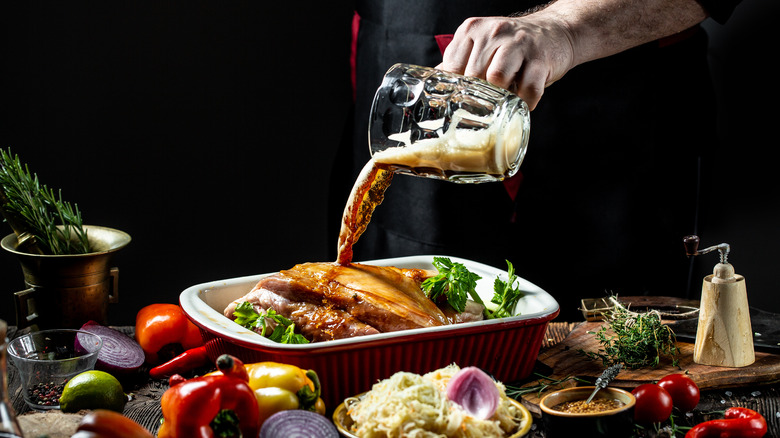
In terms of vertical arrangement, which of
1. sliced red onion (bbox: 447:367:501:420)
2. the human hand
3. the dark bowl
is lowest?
the dark bowl

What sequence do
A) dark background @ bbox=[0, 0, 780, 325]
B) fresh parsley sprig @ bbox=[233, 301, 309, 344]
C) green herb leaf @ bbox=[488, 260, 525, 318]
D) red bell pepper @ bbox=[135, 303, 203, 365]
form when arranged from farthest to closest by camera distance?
dark background @ bbox=[0, 0, 780, 325] → green herb leaf @ bbox=[488, 260, 525, 318] → red bell pepper @ bbox=[135, 303, 203, 365] → fresh parsley sprig @ bbox=[233, 301, 309, 344]

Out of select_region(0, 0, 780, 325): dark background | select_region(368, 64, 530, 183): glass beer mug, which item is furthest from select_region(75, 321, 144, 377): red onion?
select_region(0, 0, 780, 325): dark background

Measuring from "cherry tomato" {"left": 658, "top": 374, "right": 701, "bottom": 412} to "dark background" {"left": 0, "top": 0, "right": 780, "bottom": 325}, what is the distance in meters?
1.71

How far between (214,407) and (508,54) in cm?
109

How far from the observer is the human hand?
1990 millimetres

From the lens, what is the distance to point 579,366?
7.12 feet

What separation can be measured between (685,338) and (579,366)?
32 centimetres

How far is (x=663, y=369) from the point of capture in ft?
6.90

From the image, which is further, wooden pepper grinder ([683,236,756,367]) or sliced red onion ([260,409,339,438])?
wooden pepper grinder ([683,236,756,367])

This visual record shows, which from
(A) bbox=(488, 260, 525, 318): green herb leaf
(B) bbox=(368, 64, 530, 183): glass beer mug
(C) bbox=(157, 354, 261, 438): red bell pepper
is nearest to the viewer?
(C) bbox=(157, 354, 261, 438): red bell pepper

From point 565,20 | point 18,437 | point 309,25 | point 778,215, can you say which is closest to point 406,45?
point 565,20

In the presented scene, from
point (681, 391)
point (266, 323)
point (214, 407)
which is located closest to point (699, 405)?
point (681, 391)

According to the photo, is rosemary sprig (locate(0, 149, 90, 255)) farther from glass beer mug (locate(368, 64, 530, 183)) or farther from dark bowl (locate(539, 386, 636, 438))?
dark bowl (locate(539, 386, 636, 438))

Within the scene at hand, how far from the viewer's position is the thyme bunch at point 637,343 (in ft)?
6.97
